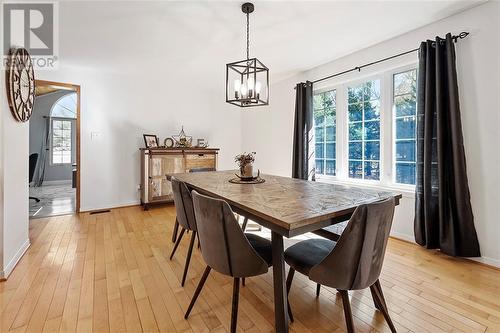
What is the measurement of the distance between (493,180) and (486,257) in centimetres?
73

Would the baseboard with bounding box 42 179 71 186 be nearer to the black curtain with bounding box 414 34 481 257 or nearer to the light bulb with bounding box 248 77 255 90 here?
the light bulb with bounding box 248 77 255 90

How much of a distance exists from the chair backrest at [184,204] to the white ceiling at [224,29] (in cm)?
168

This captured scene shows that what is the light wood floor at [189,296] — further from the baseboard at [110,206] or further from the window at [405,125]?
the baseboard at [110,206]

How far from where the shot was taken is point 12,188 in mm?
2143

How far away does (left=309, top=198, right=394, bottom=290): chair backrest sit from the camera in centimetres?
107

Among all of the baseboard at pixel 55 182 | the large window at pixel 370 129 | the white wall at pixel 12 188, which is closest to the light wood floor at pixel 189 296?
the white wall at pixel 12 188

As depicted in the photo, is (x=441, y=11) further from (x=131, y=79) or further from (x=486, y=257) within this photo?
(x=131, y=79)

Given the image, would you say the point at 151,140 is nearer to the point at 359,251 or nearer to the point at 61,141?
the point at 359,251

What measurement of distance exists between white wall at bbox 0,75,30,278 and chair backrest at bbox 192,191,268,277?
192cm

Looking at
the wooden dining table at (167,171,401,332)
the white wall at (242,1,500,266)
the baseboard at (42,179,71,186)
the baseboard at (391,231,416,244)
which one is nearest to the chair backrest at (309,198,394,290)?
the wooden dining table at (167,171,401,332)

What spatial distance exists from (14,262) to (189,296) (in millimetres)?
1740

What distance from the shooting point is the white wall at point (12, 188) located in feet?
6.31

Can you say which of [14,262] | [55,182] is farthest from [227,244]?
[55,182]

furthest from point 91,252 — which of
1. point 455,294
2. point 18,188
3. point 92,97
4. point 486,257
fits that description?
point 486,257
